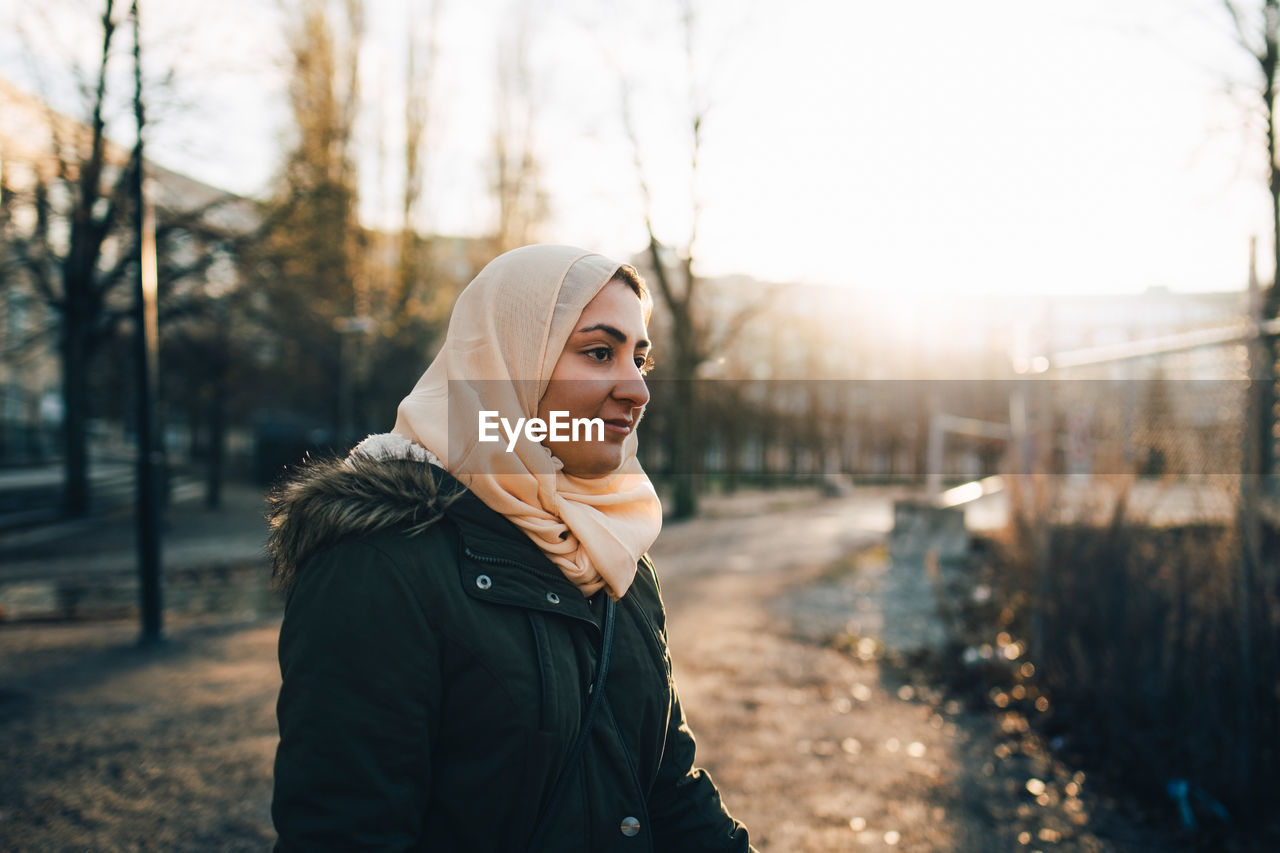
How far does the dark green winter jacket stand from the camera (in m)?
1.32

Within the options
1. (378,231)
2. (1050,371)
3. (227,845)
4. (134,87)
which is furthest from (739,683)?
(378,231)

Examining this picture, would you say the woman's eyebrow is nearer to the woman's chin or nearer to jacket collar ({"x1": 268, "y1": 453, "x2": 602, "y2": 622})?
the woman's chin

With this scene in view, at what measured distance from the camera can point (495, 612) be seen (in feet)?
4.88

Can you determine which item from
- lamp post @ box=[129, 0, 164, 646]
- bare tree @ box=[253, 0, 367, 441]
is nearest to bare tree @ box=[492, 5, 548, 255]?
bare tree @ box=[253, 0, 367, 441]

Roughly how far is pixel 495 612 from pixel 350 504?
1.01 ft

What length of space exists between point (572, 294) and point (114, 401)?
35.0 metres

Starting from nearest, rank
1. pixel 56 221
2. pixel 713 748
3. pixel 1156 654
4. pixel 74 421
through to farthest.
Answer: pixel 1156 654 < pixel 713 748 < pixel 56 221 < pixel 74 421

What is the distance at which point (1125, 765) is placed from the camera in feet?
14.6

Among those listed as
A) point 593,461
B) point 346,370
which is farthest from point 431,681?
point 346,370

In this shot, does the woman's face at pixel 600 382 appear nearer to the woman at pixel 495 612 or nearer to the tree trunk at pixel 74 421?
the woman at pixel 495 612

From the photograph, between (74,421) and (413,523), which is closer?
(413,523)

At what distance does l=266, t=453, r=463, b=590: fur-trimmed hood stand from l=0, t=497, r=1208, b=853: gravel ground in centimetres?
282

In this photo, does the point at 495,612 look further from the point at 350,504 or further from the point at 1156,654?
the point at 1156,654

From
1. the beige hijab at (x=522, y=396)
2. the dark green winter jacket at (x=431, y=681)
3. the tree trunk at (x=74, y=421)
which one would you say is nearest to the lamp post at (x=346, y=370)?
the tree trunk at (x=74, y=421)
